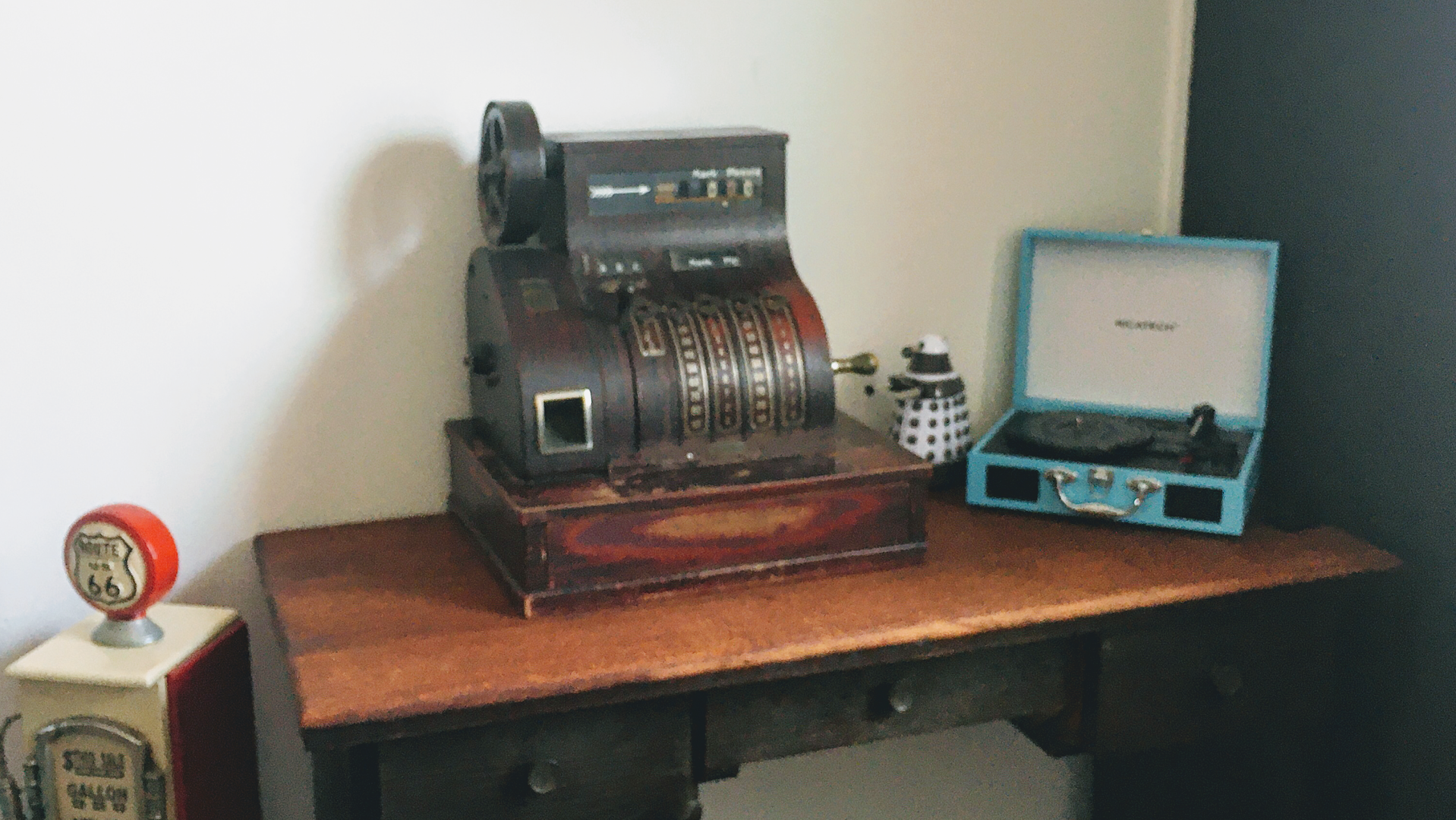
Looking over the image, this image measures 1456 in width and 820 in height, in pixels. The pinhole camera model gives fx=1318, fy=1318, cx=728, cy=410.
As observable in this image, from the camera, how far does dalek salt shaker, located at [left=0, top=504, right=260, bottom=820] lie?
5.10ft

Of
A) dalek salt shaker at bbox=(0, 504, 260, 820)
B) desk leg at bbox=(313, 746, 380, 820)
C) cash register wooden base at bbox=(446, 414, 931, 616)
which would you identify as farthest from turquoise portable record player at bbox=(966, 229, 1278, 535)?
dalek salt shaker at bbox=(0, 504, 260, 820)

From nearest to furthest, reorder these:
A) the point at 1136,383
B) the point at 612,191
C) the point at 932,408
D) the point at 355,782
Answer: the point at 355,782, the point at 612,191, the point at 932,408, the point at 1136,383

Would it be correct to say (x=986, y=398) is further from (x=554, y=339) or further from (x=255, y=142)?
(x=255, y=142)

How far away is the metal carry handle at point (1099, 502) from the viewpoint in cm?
188

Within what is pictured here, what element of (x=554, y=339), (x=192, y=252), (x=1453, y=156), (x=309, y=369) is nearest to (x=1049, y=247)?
(x=1453, y=156)

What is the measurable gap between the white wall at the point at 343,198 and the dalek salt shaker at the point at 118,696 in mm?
251

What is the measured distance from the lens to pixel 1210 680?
1762 millimetres

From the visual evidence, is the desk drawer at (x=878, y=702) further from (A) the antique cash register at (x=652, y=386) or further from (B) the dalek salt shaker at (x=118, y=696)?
(B) the dalek salt shaker at (x=118, y=696)

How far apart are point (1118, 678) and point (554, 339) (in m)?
0.85

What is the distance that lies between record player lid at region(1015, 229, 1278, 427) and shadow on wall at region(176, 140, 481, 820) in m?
0.96

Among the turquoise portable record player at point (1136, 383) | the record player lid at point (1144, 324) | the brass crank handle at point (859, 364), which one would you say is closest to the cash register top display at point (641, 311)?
the brass crank handle at point (859, 364)

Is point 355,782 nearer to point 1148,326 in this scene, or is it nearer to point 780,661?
point 780,661

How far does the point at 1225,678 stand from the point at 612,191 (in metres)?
1.05

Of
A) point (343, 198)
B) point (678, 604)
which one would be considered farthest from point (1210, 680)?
point (343, 198)
